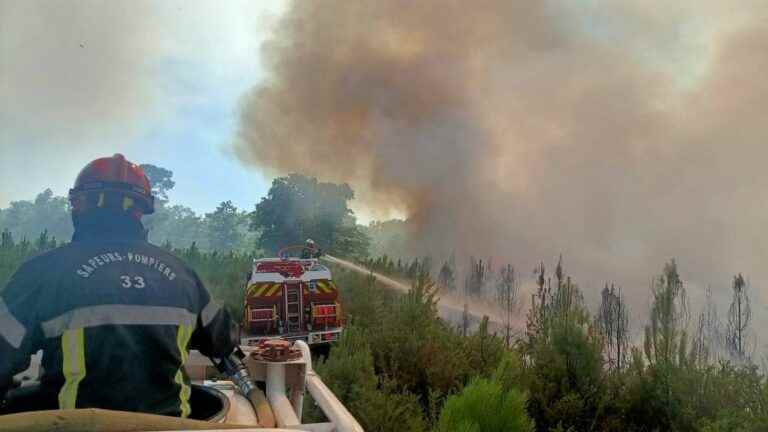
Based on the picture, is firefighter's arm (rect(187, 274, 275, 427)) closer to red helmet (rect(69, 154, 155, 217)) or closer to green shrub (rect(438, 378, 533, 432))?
red helmet (rect(69, 154, 155, 217))

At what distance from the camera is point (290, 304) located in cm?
816

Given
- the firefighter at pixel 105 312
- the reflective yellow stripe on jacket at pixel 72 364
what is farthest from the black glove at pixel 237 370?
the reflective yellow stripe on jacket at pixel 72 364

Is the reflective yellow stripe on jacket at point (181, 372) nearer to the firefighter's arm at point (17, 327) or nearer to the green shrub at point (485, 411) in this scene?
the firefighter's arm at point (17, 327)

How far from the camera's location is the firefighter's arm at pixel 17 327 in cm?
162

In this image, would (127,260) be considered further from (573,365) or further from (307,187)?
(307,187)

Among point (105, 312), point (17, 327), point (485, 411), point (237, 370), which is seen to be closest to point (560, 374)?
point (485, 411)

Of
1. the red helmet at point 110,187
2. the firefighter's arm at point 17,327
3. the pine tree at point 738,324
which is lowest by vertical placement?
the pine tree at point 738,324

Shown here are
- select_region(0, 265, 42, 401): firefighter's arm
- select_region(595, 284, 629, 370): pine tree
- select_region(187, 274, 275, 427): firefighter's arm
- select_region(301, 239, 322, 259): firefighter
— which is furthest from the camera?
select_region(301, 239, 322, 259): firefighter

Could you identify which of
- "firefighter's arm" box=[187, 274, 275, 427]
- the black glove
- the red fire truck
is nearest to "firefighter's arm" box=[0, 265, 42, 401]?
"firefighter's arm" box=[187, 274, 275, 427]

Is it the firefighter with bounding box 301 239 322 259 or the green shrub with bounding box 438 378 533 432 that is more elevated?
the firefighter with bounding box 301 239 322 259

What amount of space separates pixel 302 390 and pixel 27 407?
3.44ft

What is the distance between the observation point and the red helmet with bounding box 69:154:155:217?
1.93 m

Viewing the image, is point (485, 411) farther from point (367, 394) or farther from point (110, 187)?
point (110, 187)

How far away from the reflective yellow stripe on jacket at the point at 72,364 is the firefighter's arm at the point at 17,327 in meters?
0.10
